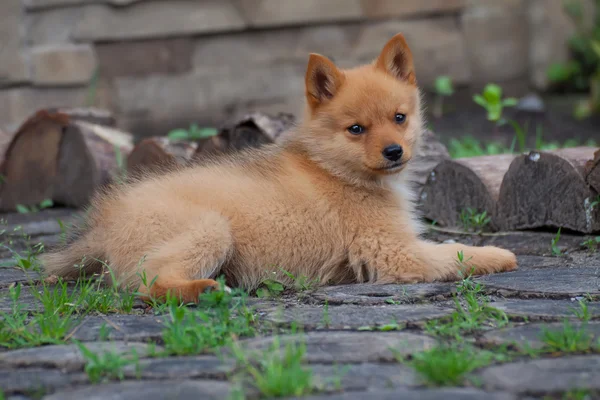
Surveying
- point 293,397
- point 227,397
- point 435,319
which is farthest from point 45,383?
point 435,319

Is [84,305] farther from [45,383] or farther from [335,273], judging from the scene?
[335,273]

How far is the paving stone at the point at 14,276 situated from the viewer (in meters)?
3.98

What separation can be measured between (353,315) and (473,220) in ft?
7.03

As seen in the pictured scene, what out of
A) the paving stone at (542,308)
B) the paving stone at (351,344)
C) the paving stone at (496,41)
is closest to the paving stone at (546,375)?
the paving stone at (351,344)

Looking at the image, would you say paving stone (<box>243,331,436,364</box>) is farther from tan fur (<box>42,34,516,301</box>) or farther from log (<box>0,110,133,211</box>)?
log (<box>0,110,133,211</box>)

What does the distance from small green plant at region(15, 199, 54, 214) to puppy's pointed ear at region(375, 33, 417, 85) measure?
3316 mm

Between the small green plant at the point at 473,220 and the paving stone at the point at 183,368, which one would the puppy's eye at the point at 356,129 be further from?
the paving stone at the point at 183,368

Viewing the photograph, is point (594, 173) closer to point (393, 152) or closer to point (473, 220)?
point (473, 220)

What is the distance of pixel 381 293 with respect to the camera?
3.50 m

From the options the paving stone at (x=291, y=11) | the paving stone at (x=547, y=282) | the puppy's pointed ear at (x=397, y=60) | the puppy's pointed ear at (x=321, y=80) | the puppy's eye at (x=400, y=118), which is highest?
the paving stone at (x=291, y=11)

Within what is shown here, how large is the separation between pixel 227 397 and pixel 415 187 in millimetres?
3337

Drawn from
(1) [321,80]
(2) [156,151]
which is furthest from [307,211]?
(2) [156,151]

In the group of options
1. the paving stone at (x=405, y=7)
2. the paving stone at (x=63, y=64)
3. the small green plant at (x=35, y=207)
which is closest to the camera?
the small green plant at (x=35, y=207)

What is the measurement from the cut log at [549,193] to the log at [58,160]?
3.06 m
